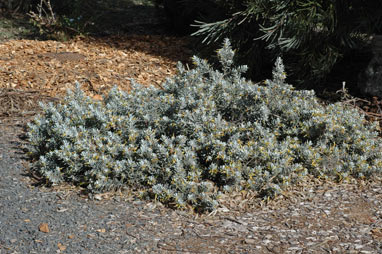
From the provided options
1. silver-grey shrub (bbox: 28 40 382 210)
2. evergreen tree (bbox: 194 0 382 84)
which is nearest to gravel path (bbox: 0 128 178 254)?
silver-grey shrub (bbox: 28 40 382 210)

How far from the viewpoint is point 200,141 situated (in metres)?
3.49

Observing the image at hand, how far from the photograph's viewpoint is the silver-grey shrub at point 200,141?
10.9 ft

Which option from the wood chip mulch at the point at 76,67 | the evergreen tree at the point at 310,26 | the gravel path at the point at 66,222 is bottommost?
the gravel path at the point at 66,222

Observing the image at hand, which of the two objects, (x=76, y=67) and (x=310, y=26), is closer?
(x=310, y=26)

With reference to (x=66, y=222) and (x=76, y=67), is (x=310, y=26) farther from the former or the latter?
(x=66, y=222)

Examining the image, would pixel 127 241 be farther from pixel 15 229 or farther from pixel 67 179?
pixel 67 179

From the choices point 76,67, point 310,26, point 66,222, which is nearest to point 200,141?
point 66,222

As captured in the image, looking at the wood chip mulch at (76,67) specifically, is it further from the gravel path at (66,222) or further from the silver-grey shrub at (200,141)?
the gravel path at (66,222)

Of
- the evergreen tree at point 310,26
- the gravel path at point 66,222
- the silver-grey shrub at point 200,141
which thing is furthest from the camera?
the evergreen tree at point 310,26

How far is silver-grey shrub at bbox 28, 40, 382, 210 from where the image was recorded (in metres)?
3.33

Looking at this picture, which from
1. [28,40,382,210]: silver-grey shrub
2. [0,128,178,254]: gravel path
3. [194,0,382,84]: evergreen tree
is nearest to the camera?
[0,128,178,254]: gravel path

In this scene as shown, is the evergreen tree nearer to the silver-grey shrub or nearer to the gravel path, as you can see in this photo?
the silver-grey shrub

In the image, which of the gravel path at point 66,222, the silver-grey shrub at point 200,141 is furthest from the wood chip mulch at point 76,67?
the gravel path at point 66,222

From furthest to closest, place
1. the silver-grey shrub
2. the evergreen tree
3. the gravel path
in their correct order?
the evergreen tree → the silver-grey shrub → the gravel path
